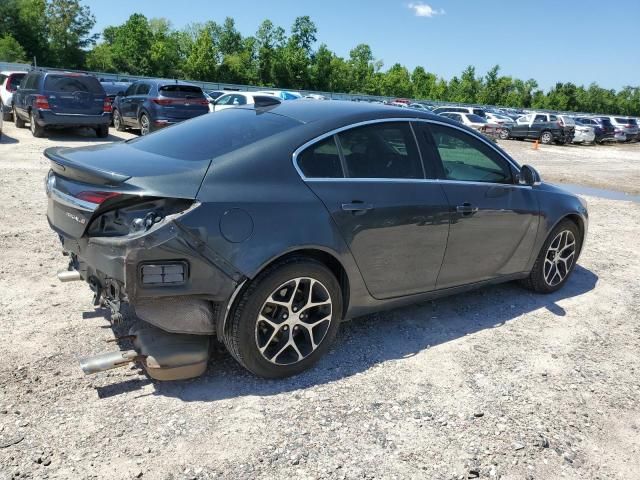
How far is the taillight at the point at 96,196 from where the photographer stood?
2967 millimetres

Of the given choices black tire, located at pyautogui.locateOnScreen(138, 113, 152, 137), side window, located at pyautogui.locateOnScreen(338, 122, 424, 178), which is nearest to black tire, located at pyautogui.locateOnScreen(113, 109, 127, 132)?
black tire, located at pyautogui.locateOnScreen(138, 113, 152, 137)

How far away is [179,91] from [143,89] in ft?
5.12

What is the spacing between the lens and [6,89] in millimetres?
19234

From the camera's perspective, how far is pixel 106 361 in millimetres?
3055

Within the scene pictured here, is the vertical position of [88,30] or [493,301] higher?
[88,30]

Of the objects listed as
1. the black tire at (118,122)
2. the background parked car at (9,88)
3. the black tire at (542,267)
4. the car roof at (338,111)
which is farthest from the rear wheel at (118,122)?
the black tire at (542,267)

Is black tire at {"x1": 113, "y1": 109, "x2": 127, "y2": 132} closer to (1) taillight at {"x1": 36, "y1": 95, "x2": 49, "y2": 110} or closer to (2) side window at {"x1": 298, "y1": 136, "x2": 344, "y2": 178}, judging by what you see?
(1) taillight at {"x1": 36, "y1": 95, "x2": 49, "y2": 110}

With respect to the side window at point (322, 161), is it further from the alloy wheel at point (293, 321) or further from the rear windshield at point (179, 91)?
the rear windshield at point (179, 91)

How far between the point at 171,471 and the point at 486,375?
7.08 ft

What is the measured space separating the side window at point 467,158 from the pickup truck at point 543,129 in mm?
30109

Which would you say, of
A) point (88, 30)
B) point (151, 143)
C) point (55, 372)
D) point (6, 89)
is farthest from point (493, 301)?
point (88, 30)

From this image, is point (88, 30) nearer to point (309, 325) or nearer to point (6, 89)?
point (6, 89)

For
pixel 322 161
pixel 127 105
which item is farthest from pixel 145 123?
pixel 322 161

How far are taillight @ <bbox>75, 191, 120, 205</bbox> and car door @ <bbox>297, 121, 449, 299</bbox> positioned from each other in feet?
3.68
